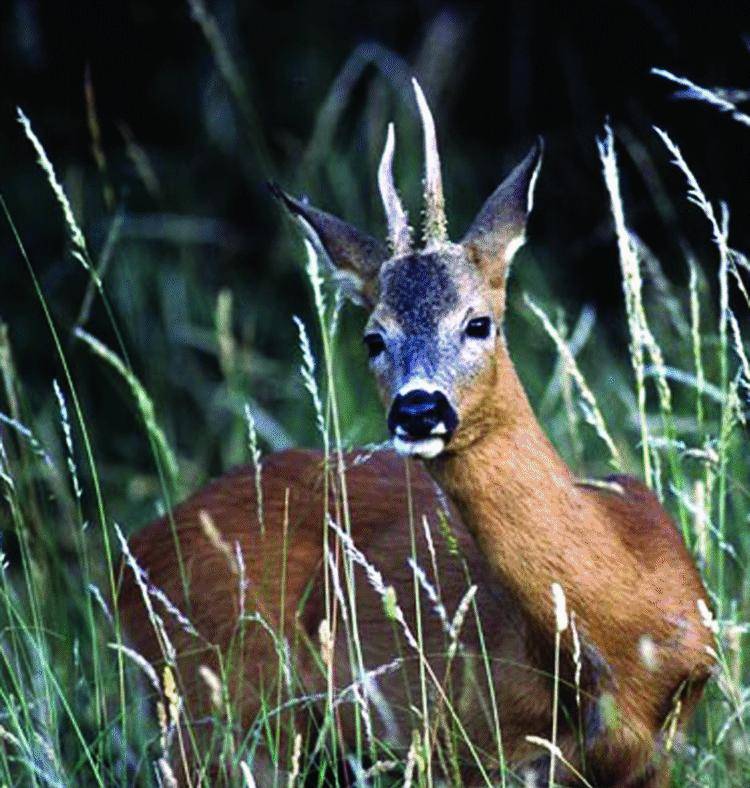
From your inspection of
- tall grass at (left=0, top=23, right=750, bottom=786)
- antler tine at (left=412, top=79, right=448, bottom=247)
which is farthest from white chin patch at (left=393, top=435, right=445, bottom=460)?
antler tine at (left=412, top=79, right=448, bottom=247)

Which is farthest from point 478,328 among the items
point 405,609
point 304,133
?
point 304,133

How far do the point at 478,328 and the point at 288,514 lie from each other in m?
0.99

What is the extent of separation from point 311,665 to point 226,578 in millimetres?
Result: 333

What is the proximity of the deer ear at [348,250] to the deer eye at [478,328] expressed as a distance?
0.35m

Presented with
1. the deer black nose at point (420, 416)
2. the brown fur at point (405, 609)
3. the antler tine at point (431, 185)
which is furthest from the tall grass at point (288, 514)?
the antler tine at point (431, 185)

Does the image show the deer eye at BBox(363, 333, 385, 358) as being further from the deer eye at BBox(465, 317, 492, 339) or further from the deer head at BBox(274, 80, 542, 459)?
the deer eye at BBox(465, 317, 492, 339)

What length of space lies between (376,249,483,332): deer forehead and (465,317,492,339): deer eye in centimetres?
4

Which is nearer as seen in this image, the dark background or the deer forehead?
the deer forehead

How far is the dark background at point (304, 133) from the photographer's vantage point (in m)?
8.67

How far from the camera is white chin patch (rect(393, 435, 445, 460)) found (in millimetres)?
4520

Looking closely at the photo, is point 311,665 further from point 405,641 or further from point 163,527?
point 163,527

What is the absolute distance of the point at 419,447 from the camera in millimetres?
4551

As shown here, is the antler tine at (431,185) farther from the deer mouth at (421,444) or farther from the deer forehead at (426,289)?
the deer mouth at (421,444)

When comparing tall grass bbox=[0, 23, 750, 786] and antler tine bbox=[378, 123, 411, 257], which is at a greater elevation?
antler tine bbox=[378, 123, 411, 257]
